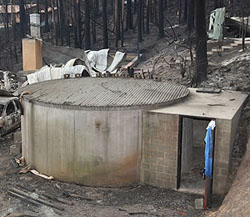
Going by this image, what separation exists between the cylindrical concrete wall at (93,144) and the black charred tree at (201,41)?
644cm

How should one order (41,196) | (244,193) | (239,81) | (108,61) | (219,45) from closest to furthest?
(244,193) → (41,196) → (239,81) → (219,45) → (108,61)

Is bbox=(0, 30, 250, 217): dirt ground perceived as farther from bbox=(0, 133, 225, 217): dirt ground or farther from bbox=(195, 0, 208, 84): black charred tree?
bbox=(195, 0, 208, 84): black charred tree

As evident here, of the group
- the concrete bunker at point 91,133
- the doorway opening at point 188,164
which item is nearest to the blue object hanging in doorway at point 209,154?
the doorway opening at point 188,164

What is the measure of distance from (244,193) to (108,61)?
17.3 metres

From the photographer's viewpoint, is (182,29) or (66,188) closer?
(66,188)

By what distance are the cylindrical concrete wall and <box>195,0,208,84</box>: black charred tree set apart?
6.44 metres

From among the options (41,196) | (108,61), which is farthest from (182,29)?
(41,196)

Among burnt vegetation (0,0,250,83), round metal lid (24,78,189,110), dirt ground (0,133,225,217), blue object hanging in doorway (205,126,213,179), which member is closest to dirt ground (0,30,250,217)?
dirt ground (0,133,225,217)

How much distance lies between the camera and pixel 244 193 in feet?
23.5

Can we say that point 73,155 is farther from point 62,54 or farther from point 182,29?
point 182,29

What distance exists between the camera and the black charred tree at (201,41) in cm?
1487

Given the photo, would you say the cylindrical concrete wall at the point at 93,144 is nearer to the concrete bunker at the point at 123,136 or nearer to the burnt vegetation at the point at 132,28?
the concrete bunker at the point at 123,136

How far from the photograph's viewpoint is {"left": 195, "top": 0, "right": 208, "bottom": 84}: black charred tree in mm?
14867

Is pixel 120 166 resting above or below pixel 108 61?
below
